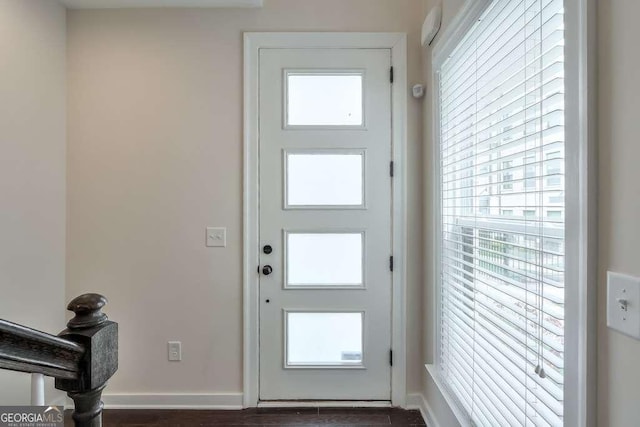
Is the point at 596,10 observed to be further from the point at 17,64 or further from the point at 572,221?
the point at 17,64

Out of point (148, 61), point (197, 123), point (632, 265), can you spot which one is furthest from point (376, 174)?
point (148, 61)

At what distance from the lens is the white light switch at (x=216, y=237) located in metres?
2.09

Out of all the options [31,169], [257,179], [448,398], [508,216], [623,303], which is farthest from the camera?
[257,179]

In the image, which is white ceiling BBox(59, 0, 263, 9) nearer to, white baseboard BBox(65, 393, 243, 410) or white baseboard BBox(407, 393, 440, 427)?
white baseboard BBox(65, 393, 243, 410)

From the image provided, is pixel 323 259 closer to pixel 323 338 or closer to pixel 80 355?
pixel 323 338

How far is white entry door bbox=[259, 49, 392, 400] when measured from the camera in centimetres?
208

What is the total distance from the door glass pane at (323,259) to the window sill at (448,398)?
65 centimetres

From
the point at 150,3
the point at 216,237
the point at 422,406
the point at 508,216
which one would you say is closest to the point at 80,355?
the point at 508,216

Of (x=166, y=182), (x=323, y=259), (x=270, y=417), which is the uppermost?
(x=166, y=182)

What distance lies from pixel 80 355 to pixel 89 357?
0.06 ft

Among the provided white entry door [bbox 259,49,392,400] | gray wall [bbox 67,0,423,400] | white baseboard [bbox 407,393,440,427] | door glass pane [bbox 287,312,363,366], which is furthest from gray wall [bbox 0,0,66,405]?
white baseboard [bbox 407,393,440,427]

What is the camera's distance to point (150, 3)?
6.70ft

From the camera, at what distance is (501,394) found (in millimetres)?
1140

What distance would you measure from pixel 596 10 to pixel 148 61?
228 centimetres
